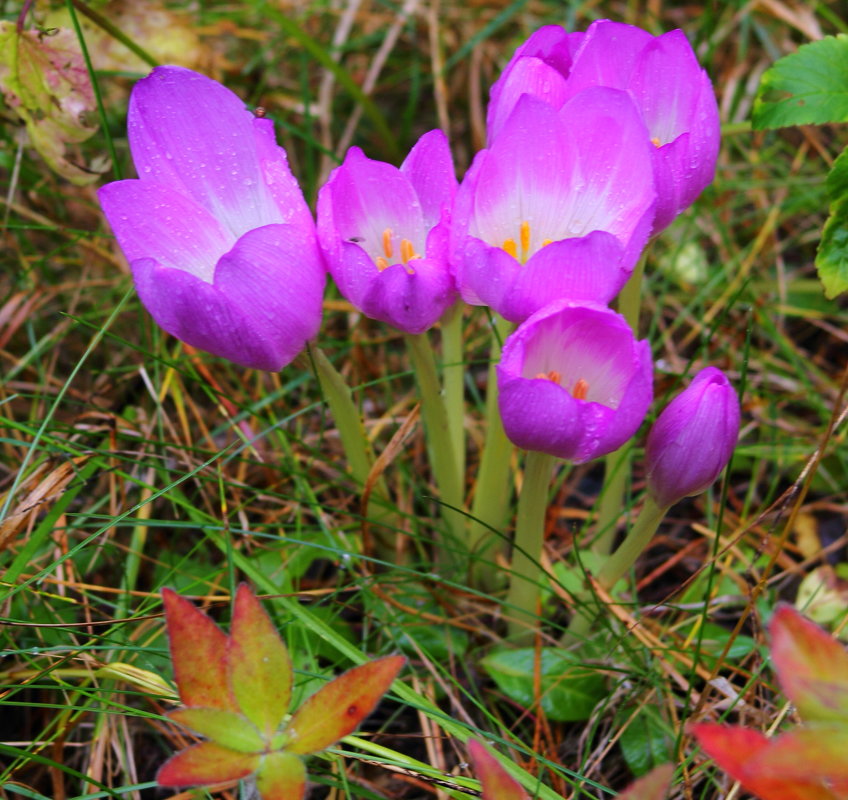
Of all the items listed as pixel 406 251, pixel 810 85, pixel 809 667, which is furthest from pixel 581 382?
pixel 810 85

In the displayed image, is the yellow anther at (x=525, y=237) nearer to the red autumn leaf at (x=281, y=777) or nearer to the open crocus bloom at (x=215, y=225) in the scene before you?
the open crocus bloom at (x=215, y=225)

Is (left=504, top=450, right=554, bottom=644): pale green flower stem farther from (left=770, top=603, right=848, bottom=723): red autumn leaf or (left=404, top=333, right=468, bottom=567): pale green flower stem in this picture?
(left=770, top=603, right=848, bottom=723): red autumn leaf

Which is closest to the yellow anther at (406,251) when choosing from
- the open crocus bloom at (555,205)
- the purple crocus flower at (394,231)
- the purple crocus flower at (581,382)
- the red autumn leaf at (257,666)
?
the purple crocus flower at (394,231)

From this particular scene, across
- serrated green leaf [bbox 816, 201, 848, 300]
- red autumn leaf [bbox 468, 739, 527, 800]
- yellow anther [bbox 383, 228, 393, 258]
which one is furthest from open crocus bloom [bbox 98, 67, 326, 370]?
serrated green leaf [bbox 816, 201, 848, 300]

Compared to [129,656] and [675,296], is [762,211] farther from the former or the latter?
[129,656]

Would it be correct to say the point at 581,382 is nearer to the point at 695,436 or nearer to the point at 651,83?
the point at 695,436

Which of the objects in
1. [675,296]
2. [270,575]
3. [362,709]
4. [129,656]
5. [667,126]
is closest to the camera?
[362,709]

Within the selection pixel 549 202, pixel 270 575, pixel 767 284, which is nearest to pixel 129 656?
pixel 270 575

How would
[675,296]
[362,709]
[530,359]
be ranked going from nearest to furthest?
[362,709]
[530,359]
[675,296]
